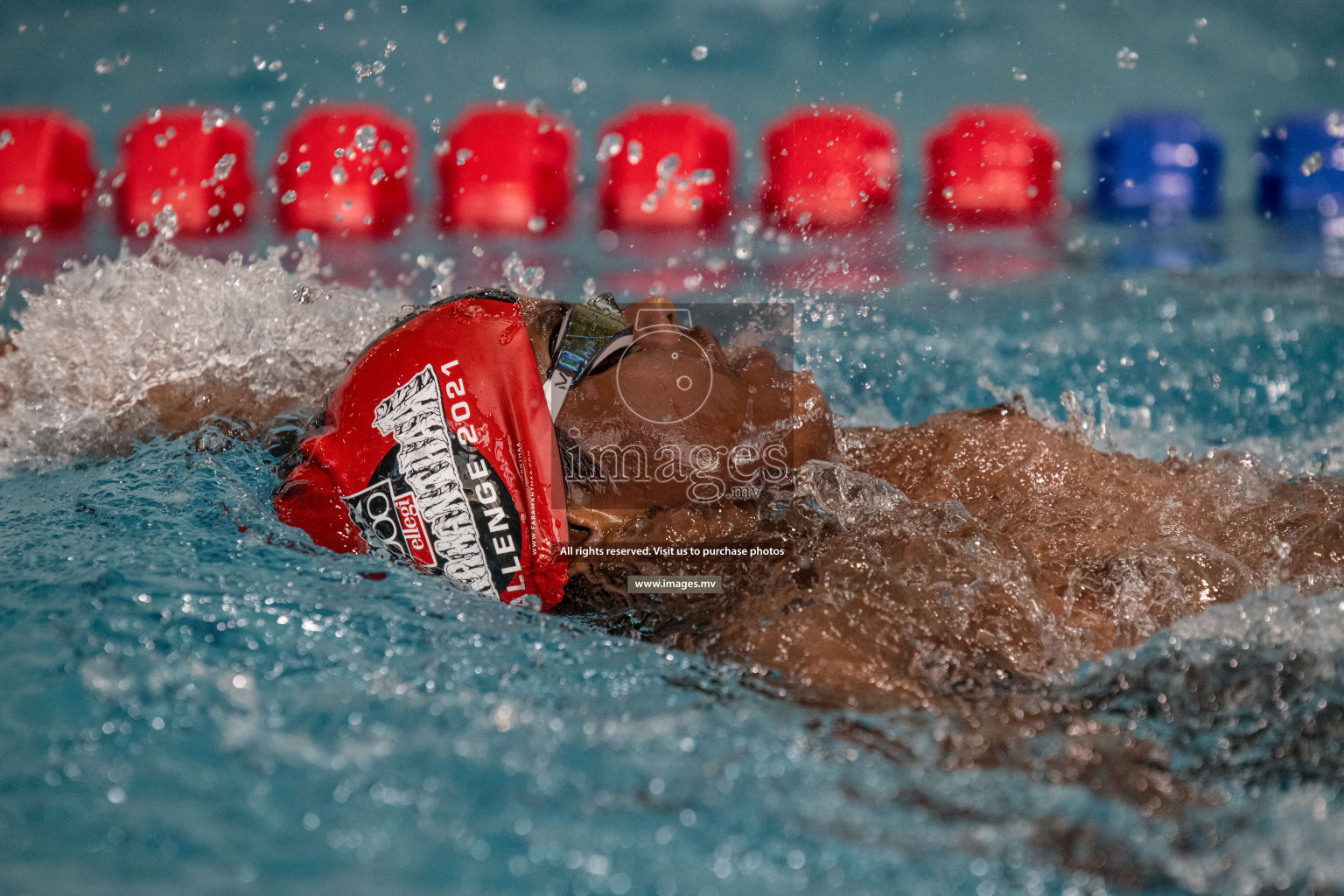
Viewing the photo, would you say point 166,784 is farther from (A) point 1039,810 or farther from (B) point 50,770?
(A) point 1039,810

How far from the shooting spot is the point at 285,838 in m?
1.09

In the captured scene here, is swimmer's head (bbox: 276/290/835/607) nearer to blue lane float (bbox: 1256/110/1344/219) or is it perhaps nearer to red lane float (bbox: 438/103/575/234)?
red lane float (bbox: 438/103/575/234)

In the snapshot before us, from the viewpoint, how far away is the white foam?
7.30 feet

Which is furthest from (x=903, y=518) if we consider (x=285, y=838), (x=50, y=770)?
(x=50, y=770)

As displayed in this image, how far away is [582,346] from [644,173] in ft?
12.1

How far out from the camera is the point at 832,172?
499cm

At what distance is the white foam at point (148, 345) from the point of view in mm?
2225

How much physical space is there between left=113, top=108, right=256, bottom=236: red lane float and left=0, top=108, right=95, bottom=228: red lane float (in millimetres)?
240

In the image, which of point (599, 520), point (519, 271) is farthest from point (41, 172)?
point (599, 520)

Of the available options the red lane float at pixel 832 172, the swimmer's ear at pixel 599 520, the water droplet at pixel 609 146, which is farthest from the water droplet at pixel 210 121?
the swimmer's ear at pixel 599 520

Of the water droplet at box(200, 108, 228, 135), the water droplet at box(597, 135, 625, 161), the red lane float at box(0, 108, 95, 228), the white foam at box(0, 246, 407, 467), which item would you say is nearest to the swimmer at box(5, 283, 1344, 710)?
the white foam at box(0, 246, 407, 467)

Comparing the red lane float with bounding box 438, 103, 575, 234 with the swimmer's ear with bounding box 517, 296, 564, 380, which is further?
the red lane float with bounding box 438, 103, 575, 234

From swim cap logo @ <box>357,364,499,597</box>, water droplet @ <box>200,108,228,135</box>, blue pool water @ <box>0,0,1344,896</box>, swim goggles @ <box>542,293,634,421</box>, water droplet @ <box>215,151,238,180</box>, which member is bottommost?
blue pool water @ <box>0,0,1344,896</box>

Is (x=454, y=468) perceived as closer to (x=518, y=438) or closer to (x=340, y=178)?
(x=518, y=438)
